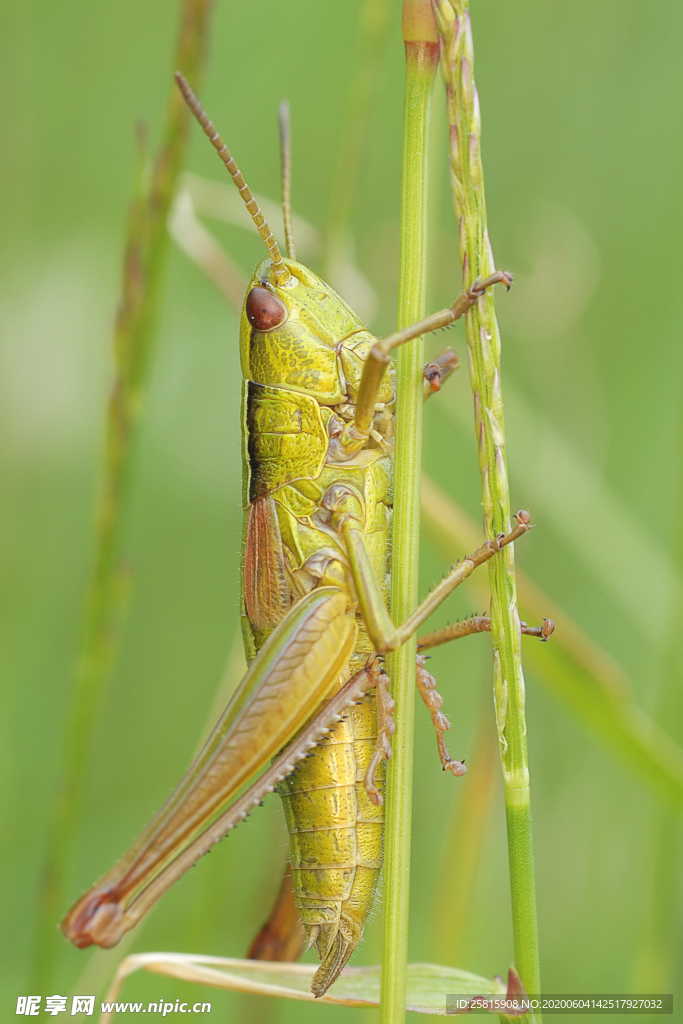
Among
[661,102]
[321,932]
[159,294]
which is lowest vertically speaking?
[321,932]

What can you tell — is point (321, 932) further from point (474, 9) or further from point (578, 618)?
point (474, 9)

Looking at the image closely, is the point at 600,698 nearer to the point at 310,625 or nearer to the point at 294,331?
the point at 310,625

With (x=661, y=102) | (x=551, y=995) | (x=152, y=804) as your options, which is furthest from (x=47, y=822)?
(x=661, y=102)

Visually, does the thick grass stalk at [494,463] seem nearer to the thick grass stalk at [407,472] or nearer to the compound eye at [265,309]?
the thick grass stalk at [407,472]

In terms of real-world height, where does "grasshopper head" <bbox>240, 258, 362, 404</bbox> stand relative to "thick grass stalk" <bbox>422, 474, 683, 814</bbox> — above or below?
above

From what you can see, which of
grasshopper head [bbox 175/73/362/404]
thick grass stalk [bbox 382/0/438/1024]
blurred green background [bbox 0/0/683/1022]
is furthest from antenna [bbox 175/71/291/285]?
blurred green background [bbox 0/0/683/1022]

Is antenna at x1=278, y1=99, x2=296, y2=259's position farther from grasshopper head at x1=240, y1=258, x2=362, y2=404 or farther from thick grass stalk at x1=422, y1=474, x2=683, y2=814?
thick grass stalk at x1=422, y1=474, x2=683, y2=814

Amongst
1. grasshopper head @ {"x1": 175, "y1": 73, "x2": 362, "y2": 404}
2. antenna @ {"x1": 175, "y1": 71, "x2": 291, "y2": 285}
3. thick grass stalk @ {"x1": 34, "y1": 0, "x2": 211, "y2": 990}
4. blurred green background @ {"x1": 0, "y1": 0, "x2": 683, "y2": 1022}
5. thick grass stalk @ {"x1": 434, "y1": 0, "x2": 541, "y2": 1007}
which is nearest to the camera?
thick grass stalk @ {"x1": 434, "y1": 0, "x2": 541, "y2": 1007}
